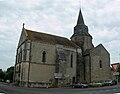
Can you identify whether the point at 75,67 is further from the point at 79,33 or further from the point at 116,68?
the point at 116,68

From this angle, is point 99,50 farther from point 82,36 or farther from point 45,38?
point 45,38

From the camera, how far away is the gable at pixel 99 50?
47.6m

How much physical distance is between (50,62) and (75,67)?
7.34 meters

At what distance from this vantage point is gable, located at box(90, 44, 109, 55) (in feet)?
156

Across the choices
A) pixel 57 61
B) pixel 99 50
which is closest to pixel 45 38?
pixel 57 61

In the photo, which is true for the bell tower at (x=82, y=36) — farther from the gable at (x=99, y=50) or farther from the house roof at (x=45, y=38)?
the house roof at (x=45, y=38)

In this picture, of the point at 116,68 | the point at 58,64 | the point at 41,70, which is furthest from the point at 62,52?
the point at 116,68

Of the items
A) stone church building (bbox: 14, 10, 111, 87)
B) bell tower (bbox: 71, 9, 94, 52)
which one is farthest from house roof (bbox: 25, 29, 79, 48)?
bell tower (bbox: 71, 9, 94, 52)

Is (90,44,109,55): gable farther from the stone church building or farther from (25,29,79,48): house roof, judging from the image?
(25,29,79,48): house roof

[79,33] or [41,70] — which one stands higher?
[79,33]

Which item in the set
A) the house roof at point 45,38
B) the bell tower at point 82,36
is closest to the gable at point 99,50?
the bell tower at point 82,36

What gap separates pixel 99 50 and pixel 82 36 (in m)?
6.59

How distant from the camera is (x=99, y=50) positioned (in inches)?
1911

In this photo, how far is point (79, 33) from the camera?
52625 mm
